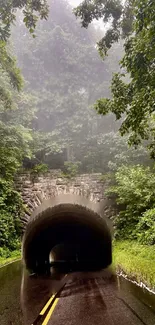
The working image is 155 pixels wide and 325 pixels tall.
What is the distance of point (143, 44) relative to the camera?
23.5 ft

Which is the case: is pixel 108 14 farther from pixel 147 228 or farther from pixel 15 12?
pixel 147 228

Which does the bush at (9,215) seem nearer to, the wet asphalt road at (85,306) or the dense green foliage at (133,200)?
the wet asphalt road at (85,306)

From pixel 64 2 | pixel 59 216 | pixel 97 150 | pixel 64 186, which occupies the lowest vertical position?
pixel 59 216

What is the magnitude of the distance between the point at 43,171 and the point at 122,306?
12.1 metres

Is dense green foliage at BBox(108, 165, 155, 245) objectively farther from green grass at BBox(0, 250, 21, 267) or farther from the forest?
green grass at BBox(0, 250, 21, 267)

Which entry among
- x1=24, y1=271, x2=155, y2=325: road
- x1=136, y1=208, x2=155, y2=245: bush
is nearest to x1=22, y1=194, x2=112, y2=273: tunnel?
x1=136, y1=208, x2=155, y2=245: bush

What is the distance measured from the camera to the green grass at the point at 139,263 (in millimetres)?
8184

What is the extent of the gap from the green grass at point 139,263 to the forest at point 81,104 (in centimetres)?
60

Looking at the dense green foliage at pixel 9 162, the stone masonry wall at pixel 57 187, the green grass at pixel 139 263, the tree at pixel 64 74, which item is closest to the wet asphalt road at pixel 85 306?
the green grass at pixel 139 263

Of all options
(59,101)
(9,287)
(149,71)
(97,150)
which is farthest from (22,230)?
(59,101)

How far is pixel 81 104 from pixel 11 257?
2384 cm

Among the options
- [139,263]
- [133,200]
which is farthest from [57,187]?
[139,263]

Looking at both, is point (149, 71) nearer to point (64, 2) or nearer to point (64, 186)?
point (64, 186)

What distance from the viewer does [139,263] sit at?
32.0ft
